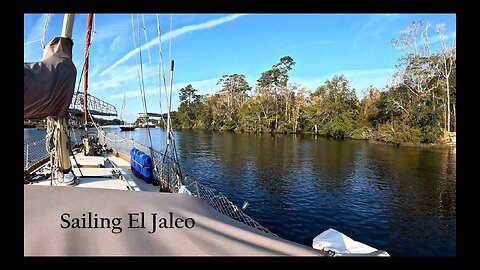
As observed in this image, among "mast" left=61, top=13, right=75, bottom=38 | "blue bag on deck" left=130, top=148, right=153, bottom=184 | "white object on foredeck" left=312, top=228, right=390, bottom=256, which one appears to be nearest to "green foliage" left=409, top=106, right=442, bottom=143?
"white object on foredeck" left=312, top=228, right=390, bottom=256

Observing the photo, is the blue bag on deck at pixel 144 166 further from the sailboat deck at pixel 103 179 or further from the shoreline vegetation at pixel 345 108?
the shoreline vegetation at pixel 345 108

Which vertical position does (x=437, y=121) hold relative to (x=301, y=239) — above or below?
above

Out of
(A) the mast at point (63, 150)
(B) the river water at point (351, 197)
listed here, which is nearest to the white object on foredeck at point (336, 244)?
(B) the river water at point (351, 197)

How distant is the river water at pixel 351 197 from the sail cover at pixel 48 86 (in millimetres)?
5674

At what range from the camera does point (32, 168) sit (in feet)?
20.8

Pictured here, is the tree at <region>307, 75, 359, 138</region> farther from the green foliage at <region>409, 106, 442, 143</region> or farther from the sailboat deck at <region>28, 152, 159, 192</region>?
the sailboat deck at <region>28, 152, 159, 192</region>

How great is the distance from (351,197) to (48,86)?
9.89 metres

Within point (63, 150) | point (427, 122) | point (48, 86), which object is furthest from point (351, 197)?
point (427, 122)

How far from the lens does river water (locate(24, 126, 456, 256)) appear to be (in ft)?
22.4

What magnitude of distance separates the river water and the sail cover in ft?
18.6

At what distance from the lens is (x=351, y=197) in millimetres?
9922

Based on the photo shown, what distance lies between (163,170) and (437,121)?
3237 cm

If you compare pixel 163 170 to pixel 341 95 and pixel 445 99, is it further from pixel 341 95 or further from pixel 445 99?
pixel 341 95
